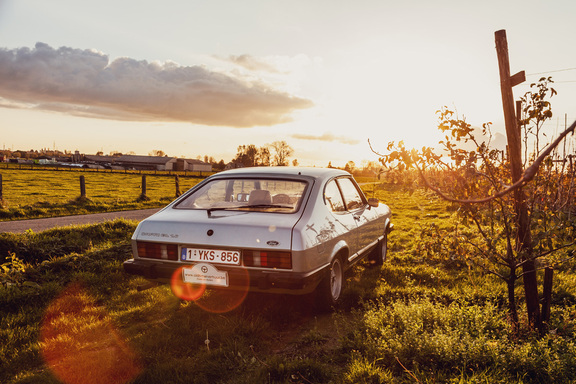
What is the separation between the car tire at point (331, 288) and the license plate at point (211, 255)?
1093 mm

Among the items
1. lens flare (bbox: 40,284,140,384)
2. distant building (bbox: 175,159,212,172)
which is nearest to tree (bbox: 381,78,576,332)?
lens flare (bbox: 40,284,140,384)

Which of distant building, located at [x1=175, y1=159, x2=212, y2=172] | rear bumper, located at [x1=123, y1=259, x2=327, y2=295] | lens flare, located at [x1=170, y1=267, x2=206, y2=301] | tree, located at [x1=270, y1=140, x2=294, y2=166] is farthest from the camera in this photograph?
distant building, located at [x1=175, y1=159, x2=212, y2=172]

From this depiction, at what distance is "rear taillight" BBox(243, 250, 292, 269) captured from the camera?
387cm

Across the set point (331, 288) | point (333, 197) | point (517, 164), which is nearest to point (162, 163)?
point (333, 197)

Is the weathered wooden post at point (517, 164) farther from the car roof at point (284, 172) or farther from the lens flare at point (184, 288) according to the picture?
the lens flare at point (184, 288)

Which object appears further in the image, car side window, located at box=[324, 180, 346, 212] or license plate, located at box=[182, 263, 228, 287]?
car side window, located at box=[324, 180, 346, 212]

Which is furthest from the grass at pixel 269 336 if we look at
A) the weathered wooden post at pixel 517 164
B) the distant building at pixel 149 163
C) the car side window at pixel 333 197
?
the distant building at pixel 149 163

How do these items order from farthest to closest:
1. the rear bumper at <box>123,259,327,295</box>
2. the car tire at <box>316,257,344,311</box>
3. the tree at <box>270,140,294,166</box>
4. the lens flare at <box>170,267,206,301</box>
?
the tree at <box>270,140,294,166</box>
the car tire at <box>316,257,344,311</box>
the lens flare at <box>170,267,206,301</box>
the rear bumper at <box>123,259,327,295</box>

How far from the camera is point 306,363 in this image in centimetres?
328

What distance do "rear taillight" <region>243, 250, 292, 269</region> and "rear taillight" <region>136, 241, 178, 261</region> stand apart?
0.79m

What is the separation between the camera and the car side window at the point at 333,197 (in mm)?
4917

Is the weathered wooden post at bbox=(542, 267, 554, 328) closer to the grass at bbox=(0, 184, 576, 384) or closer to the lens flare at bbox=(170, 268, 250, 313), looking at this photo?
the grass at bbox=(0, 184, 576, 384)

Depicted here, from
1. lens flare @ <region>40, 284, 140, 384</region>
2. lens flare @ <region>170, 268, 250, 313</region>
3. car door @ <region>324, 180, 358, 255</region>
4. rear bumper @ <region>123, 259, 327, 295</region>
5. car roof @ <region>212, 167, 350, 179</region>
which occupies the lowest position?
lens flare @ <region>40, 284, 140, 384</region>

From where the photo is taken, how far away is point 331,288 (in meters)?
4.69
